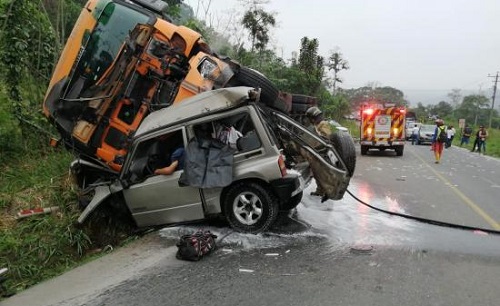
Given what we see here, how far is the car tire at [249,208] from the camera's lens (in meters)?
6.14

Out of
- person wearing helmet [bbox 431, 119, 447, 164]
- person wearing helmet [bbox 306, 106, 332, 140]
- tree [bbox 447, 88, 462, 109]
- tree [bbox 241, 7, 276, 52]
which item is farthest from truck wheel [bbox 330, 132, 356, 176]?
tree [bbox 447, 88, 462, 109]

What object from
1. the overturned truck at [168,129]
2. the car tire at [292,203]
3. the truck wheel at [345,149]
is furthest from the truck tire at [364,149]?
the car tire at [292,203]

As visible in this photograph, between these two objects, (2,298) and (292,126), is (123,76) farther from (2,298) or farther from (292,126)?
(2,298)

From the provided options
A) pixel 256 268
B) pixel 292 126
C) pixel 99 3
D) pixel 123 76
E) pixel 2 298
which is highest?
pixel 99 3

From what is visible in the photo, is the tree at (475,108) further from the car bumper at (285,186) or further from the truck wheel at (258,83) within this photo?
the car bumper at (285,186)

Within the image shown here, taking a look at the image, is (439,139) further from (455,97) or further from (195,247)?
(455,97)

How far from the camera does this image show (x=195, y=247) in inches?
215

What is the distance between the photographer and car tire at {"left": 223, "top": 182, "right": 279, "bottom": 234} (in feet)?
20.2

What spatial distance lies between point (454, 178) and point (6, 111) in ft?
36.1

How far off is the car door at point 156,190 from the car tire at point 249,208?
1.42 ft

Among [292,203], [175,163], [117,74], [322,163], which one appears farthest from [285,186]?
[117,74]

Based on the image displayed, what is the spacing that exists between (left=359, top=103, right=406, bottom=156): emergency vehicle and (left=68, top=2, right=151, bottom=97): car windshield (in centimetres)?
1355

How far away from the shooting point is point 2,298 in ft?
16.6

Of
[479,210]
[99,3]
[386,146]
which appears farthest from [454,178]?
[99,3]
